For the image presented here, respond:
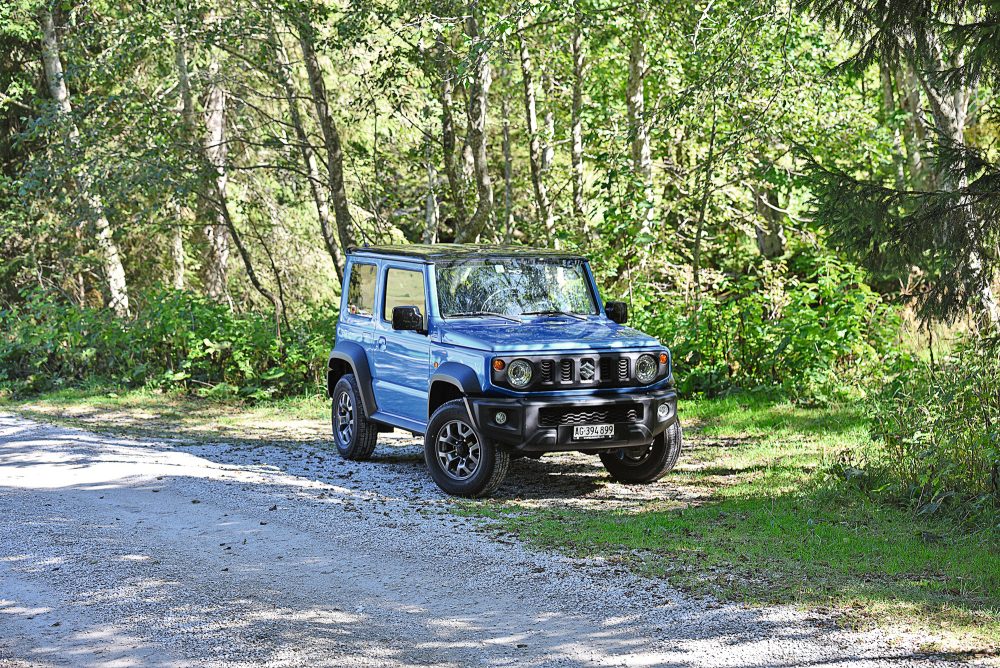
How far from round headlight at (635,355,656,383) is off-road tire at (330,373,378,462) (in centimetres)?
302

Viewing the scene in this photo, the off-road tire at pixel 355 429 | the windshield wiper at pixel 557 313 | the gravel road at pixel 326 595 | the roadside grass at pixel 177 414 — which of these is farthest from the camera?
the roadside grass at pixel 177 414

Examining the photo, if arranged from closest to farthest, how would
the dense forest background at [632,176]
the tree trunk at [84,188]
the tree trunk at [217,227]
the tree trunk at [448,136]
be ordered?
the dense forest background at [632,176], the tree trunk at [448,136], the tree trunk at [84,188], the tree trunk at [217,227]

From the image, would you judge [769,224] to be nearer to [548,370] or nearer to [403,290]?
[403,290]

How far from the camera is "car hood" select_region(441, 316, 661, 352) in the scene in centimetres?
918

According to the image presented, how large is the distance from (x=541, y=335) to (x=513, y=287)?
101 cm

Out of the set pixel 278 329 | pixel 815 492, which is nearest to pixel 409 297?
pixel 815 492

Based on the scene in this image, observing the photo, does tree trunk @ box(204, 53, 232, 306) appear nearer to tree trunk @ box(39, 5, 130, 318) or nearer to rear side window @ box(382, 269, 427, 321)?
tree trunk @ box(39, 5, 130, 318)

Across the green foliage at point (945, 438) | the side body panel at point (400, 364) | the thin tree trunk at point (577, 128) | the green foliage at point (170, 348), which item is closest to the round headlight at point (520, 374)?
the side body panel at point (400, 364)

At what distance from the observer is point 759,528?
8109mm

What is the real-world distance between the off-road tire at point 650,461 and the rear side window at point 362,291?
9.20 feet

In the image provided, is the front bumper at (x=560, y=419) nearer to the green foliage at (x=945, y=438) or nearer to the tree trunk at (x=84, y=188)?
the green foliage at (x=945, y=438)

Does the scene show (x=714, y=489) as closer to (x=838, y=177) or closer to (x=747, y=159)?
(x=838, y=177)

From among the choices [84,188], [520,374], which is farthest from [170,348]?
[520,374]

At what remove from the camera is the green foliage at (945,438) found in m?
8.16
